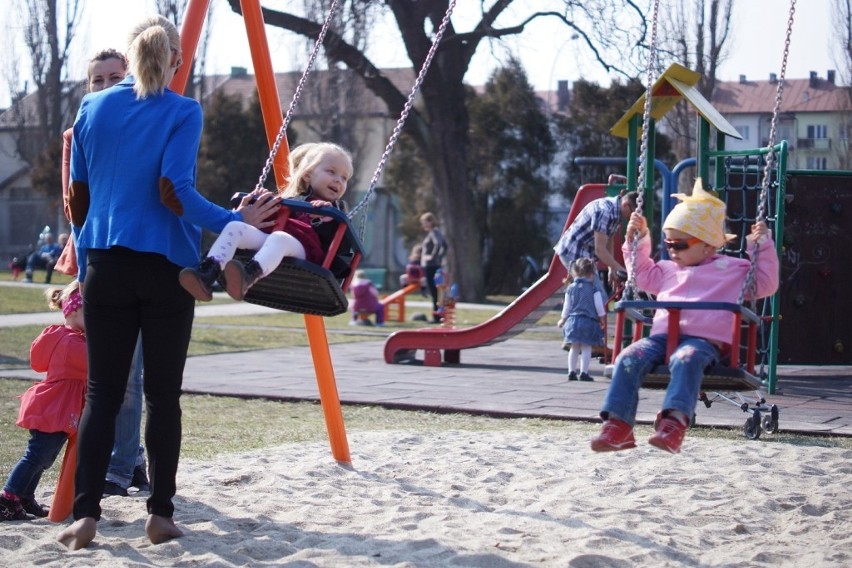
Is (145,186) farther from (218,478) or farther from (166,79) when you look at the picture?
(218,478)

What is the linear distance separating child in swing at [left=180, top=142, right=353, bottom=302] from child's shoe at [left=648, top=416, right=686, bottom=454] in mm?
1403

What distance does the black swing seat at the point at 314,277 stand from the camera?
4.18 metres

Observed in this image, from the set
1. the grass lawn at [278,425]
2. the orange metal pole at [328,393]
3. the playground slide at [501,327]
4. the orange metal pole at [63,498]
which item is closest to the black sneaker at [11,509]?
the orange metal pole at [63,498]

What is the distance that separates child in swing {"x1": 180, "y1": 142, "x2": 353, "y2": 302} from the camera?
3.91 meters

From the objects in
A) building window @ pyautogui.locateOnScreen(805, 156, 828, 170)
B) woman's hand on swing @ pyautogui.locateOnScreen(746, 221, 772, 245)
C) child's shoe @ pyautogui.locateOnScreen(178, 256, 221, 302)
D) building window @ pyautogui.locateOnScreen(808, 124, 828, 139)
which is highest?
building window @ pyautogui.locateOnScreen(808, 124, 828, 139)

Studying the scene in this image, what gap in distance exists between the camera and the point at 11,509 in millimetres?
4461

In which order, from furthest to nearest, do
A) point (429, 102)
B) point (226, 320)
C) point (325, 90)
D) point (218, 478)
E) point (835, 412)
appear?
point (325, 90)
point (429, 102)
point (226, 320)
point (835, 412)
point (218, 478)

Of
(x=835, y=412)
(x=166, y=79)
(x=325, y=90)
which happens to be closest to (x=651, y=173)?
(x=835, y=412)

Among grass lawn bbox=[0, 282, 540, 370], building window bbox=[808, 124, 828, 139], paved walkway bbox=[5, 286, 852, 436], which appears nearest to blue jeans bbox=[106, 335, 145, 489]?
paved walkway bbox=[5, 286, 852, 436]

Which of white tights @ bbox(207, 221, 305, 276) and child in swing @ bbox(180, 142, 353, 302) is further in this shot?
white tights @ bbox(207, 221, 305, 276)

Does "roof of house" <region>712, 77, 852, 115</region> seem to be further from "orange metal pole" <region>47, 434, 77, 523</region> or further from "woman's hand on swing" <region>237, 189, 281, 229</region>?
"orange metal pole" <region>47, 434, 77, 523</region>

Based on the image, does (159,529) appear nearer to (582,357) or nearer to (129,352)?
(129,352)

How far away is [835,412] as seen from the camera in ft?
26.5

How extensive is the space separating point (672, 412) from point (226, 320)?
14519 millimetres
